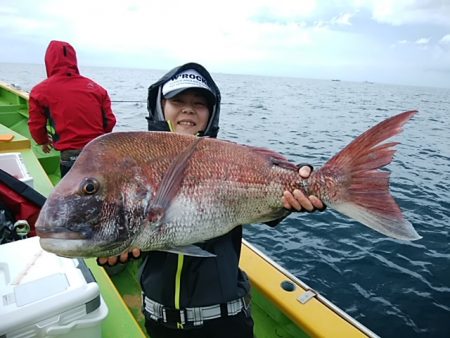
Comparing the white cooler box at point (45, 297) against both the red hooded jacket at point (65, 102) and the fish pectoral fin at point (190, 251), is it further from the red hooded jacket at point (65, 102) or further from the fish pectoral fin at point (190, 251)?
the red hooded jacket at point (65, 102)

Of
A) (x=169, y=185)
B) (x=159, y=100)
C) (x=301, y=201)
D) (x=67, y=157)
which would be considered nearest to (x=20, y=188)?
(x=159, y=100)

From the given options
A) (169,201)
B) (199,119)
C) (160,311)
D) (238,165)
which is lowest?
(160,311)

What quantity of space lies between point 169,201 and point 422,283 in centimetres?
613

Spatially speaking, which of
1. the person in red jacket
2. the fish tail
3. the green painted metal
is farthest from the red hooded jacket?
the fish tail

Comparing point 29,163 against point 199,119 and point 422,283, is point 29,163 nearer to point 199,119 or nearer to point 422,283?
point 199,119

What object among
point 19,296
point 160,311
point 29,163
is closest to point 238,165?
point 160,311

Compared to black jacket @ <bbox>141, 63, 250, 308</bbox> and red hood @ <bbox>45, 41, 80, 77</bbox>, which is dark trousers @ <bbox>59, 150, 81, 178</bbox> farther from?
black jacket @ <bbox>141, 63, 250, 308</bbox>

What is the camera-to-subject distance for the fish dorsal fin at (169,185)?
1542 millimetres

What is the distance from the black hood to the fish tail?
0.89 meters

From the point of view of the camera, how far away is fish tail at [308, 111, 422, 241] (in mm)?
1684

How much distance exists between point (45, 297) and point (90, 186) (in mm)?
721

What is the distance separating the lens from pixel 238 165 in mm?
1839

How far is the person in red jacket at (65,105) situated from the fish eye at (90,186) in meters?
3.88

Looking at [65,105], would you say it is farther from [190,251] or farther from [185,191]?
[190,251]
